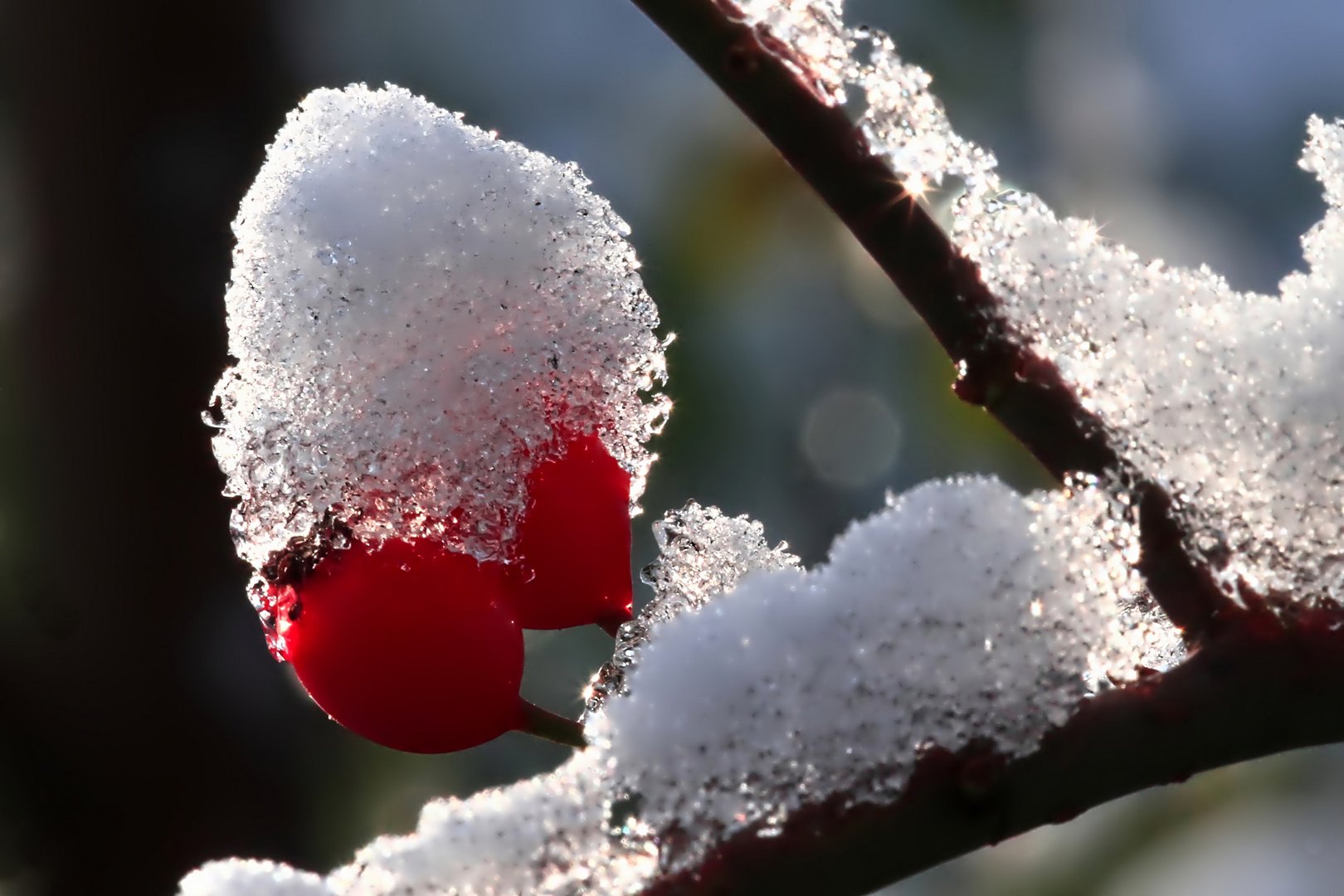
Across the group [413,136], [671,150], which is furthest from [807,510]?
→ [413,136]

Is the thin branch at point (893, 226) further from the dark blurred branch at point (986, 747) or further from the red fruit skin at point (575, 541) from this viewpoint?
the red fruit skin at point (575, 541)

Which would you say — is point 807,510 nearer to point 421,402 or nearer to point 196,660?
point 196,660

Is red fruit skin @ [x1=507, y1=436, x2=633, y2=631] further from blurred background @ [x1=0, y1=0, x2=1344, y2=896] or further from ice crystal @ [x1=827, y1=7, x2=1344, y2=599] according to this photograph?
blurred background @ [x1=0, y1=0, x2=1344, y2=896]

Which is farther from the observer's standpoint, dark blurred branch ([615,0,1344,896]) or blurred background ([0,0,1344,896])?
blurred background ([0,0,1344,896])

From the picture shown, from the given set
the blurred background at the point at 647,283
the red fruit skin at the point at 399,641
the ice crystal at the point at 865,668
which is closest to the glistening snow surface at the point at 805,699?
the ice crystal at the point at 865,668

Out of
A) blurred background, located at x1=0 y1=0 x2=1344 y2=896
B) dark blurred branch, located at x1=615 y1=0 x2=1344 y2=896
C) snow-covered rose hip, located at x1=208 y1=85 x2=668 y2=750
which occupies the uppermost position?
blurred background, located at x1=0 y1=0 x2=1344 y2=896

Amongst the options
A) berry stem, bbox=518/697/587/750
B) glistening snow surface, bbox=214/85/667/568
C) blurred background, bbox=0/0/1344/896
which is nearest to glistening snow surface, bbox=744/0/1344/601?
glistening snow surface, bbox=214/85/667/568
